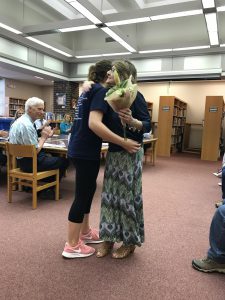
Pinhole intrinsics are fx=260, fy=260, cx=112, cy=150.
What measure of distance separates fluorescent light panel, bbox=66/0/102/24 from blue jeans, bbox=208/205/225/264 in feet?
13.8

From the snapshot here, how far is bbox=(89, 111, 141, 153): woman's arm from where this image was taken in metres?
1.57

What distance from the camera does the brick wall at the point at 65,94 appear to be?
9375 millimetres

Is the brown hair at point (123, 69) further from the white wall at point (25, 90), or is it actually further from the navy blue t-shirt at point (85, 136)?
the white wall at point (25, 90)

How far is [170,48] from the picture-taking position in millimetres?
7082

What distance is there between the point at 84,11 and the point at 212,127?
16.1ft

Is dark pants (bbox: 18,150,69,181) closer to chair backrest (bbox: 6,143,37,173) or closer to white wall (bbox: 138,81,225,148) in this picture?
chair backrest (bbox: 6,143,37,173)

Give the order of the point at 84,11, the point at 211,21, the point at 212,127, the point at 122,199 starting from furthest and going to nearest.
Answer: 1. the point at 212,127
2. the point at 211,21
3. the point at 84,11
4. the point at 122,199

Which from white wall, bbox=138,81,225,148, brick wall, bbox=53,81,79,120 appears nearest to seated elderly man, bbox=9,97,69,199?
brick wall, bbox=53,81,79,120

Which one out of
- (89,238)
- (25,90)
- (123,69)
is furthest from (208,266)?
(25,90)

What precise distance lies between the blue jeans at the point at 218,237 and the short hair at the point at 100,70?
1190 millimetres

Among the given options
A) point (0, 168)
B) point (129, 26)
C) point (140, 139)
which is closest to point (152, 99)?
point (129, 26)

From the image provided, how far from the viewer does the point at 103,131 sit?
1.57 m

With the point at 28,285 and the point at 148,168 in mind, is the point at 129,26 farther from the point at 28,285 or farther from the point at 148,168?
the point at 28,285

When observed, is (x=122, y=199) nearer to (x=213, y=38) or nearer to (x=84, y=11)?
(x=84, y=11)
